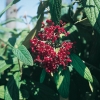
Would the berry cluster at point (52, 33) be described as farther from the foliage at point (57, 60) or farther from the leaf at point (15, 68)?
the leaf at point (15, 68)

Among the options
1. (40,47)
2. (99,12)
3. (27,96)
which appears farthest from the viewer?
(27,96)

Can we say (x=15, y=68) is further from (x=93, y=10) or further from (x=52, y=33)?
(x=93, y=10)

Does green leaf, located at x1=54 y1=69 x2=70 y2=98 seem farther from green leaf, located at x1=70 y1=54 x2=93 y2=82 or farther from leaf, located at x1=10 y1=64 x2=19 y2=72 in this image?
leaf, located at x1=10 y1=64 x2=19 y2=72

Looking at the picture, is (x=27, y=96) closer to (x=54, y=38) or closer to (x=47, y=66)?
(x=47, y=66)

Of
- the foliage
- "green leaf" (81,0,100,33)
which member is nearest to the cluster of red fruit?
the foliage

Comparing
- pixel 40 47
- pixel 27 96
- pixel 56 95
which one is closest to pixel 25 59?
pixel 40 47

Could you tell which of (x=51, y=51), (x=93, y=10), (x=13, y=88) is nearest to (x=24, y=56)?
(x=51, y=51)

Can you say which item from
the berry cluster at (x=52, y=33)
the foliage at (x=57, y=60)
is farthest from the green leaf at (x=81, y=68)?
the berry cluster at (x=52, y=33)
